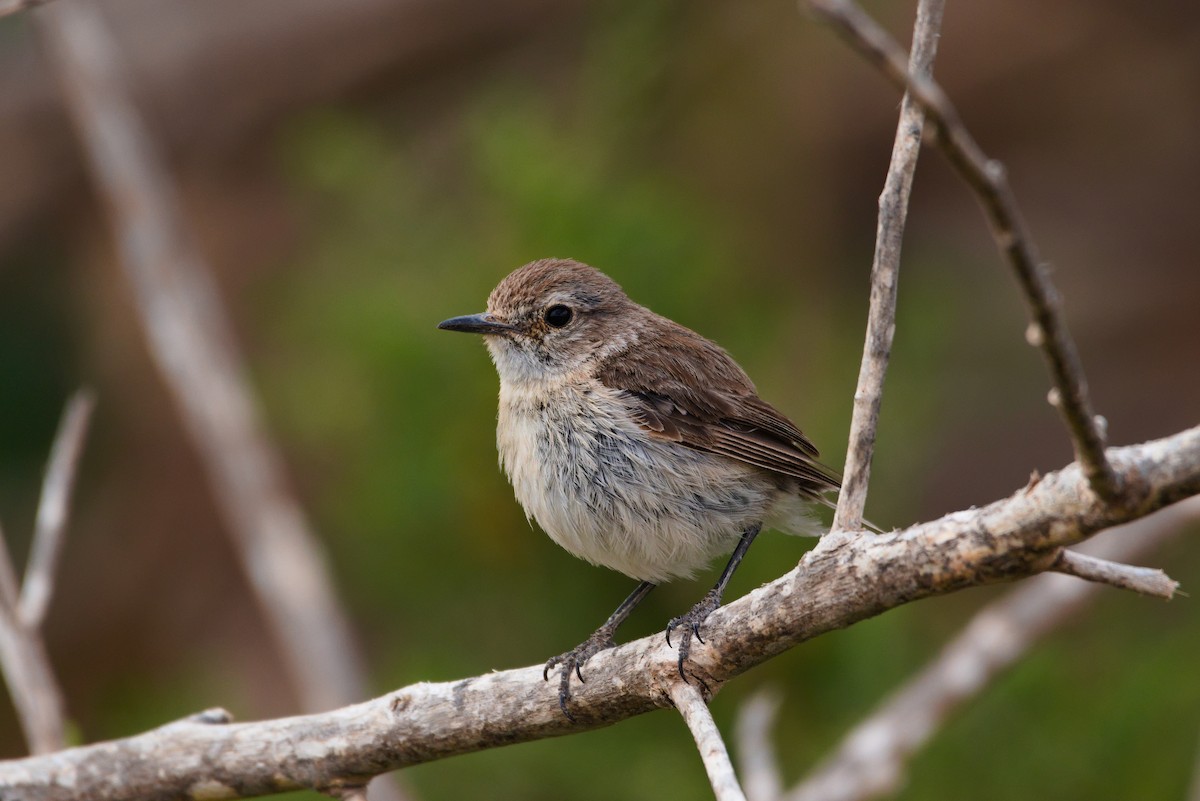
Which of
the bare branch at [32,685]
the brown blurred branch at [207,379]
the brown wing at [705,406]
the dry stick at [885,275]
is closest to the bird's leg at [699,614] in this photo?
the brown wing at [705,406]

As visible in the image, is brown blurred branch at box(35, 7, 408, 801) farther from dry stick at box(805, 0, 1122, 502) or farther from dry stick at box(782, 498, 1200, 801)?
dry stick at box(805, 0, 1122, 502)

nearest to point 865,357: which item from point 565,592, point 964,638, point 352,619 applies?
point 964,638

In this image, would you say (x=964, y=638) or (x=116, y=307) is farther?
(x=116, y=307)

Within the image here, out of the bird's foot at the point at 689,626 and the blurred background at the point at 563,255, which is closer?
the bird's foot at the point at 689,626

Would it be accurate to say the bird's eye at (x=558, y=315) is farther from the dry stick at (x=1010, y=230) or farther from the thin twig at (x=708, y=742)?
the dry stick at (x=1010, y=230)

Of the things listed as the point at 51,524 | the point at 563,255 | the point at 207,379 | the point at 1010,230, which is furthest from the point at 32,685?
the point at 1010,230

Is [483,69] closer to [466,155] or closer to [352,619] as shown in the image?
[466,155]

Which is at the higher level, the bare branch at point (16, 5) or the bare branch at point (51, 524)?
the bare branch at point (16, 5)
